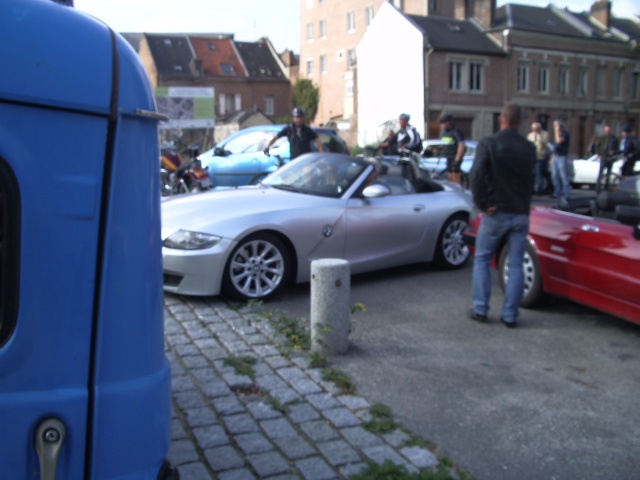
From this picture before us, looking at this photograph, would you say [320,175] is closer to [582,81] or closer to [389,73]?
[389,73]

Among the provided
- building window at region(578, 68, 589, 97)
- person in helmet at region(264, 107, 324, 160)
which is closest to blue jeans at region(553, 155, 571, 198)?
person in helmet at region(264, 107, 324, 160)

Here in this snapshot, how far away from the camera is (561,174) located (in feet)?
50.3

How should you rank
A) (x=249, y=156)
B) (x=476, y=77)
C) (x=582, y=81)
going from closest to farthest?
1. (x=249, y=156)
2. (x=476, y=77)
3. (x=582, y=81)

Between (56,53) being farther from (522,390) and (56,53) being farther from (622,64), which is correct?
(622,64)

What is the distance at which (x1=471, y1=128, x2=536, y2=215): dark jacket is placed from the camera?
19.2 feet

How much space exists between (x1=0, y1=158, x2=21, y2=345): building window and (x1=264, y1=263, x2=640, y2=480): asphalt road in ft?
8.11

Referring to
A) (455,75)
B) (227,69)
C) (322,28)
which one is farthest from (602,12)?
(227,69)

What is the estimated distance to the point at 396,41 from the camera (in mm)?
46281

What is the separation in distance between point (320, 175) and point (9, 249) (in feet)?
19.6

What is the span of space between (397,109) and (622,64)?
1829 centimetres

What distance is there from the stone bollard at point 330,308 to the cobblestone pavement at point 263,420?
0.71 ft

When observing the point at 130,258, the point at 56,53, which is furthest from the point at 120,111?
the point at 130,258

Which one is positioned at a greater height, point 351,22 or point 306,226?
point 351,22

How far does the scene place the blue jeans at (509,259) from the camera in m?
5.94
